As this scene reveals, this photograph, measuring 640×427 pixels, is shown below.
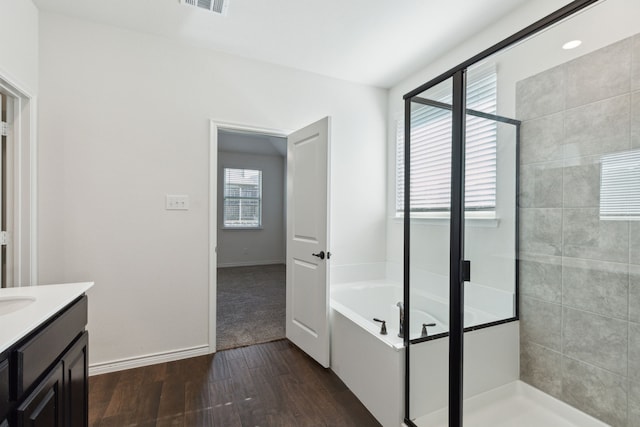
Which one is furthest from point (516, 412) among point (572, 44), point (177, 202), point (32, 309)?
point (177, 202)

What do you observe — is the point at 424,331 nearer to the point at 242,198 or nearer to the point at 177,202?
the point at 177,202

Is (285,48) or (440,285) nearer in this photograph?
(440,285)

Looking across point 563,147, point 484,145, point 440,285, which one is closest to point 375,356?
point 440,285

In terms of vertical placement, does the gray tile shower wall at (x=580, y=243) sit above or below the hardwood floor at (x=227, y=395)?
above

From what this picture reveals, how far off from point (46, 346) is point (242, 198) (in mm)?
5601

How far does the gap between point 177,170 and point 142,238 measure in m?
0.61

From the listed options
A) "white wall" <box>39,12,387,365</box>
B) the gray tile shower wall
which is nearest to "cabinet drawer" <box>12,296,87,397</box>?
"white wall" <box>39,12,387,365</box>

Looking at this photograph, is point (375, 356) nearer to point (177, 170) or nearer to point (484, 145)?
point (484, 145)

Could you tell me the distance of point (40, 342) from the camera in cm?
101

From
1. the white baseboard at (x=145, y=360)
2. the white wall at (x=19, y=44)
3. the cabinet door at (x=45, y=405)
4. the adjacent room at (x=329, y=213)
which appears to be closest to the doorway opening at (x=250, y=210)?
the white baseboard at (x=145, y=360)

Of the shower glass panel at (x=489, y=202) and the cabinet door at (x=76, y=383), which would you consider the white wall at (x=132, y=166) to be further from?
the shower glass panel at (x=489, y=202)

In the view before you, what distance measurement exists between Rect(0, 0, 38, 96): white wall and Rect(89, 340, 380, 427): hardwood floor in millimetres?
2057

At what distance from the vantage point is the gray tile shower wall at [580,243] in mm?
1344

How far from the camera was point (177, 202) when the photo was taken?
2.43 meters
